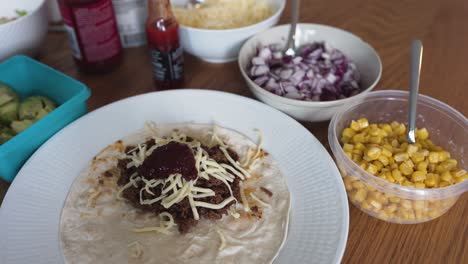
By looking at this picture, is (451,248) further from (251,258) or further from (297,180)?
(251,258)

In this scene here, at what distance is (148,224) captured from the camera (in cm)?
133

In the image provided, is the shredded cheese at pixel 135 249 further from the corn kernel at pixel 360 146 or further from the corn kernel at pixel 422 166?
the corn kernel at pixel 422 166

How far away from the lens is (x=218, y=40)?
1882 millimetres

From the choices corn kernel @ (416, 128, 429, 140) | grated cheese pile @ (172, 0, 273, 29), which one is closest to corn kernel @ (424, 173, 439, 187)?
corn kernel @ (416, 128, 429, 140)

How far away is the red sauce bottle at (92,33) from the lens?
1.71 meters

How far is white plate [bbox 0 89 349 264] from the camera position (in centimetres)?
120

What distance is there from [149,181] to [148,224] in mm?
143

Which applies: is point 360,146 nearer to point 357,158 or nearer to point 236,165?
point 357,158

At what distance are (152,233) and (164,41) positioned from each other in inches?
32.4

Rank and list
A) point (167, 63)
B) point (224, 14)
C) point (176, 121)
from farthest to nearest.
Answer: point (224, 14), point (167, 63), point (176, 121)

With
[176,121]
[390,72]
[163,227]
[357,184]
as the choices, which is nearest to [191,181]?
[163,227]

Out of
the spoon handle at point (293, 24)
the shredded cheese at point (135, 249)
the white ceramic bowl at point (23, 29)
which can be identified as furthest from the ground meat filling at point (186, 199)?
the white ceramic bowl at point (23, 29)

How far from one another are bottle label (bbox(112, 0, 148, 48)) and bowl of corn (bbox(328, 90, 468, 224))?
1.16 metres

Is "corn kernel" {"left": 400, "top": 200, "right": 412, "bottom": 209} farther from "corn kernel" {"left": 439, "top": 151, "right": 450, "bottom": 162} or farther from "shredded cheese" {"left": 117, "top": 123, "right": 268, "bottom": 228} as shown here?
"shredded cheese" {"left": 117, "top": 123, "right": 268, "bottom": 228}
